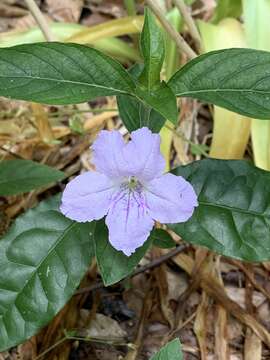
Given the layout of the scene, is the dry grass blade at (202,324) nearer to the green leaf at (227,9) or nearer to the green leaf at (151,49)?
the green leaf at (151,49)

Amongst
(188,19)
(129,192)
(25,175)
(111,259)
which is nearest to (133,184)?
(129,192)

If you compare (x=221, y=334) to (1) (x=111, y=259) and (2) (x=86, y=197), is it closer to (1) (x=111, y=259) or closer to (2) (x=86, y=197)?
(1) (x=111, y=259)

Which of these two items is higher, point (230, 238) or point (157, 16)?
point (157, 16)

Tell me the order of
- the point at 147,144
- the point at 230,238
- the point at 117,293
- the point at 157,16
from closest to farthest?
the point at 147,144
the point at 230,238
the point at 157,16
the point at 117,293

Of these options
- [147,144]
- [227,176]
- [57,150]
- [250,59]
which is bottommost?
[57,150]

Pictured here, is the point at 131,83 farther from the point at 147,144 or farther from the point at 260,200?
the point at 260,200

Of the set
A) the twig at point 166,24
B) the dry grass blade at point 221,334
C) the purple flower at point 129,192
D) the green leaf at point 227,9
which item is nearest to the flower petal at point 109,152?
the purple flower at point 129,192

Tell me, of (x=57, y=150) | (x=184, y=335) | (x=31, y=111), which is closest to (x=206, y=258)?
(x=184, y=335)
